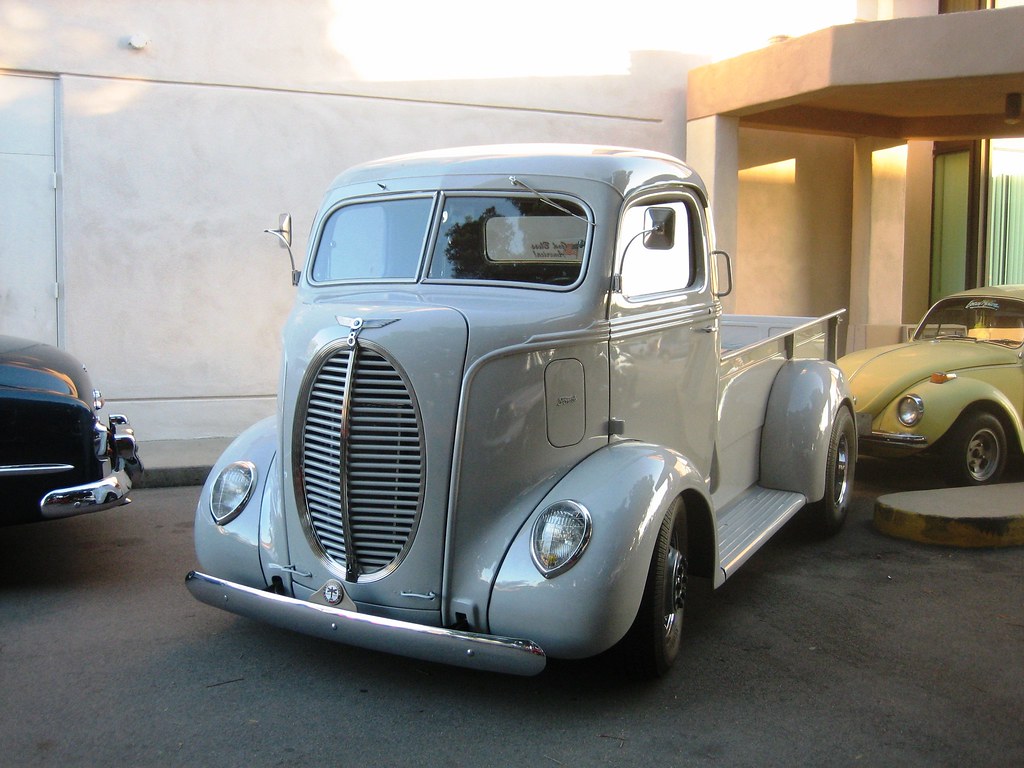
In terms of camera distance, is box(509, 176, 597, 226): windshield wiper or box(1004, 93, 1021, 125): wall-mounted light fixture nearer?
box(509, 176, 597, 226): windshield wiper

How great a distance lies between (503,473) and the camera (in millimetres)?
3795

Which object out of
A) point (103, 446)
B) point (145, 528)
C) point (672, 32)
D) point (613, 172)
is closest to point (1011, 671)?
point (613, 172)

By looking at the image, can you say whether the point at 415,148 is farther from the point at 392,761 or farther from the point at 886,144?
the point at 392,761

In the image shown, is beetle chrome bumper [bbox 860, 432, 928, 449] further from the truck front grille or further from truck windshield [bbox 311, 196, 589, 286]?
the truck front grille

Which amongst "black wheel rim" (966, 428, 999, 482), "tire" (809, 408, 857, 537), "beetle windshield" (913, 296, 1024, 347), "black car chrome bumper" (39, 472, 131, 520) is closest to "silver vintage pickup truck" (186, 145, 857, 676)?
"black car chrome bumper" (39, 472, 131, 520)

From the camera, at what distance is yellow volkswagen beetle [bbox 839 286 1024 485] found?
7.30 meters

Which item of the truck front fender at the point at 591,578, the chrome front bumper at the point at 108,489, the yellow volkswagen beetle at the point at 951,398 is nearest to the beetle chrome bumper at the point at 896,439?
the yellow volkswagen beetle at the point at 951,398

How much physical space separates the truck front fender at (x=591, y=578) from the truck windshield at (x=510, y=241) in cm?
95

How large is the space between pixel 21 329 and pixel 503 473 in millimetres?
6622

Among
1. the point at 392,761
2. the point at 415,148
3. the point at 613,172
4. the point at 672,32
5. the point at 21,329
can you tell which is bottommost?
the point at 392,761

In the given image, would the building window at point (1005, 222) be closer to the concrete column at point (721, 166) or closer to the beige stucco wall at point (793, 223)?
the beige stucco wall at point (793, 223)

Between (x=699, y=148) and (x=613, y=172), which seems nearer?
(x=613, y=172)

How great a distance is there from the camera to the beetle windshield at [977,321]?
323 inches

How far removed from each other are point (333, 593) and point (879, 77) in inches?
311
